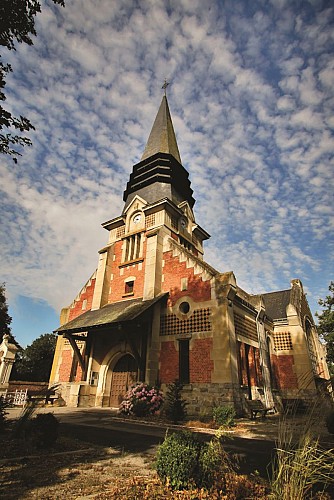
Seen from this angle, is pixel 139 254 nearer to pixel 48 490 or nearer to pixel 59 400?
pixel 59 400

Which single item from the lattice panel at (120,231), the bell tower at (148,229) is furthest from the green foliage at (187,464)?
the lattice panel at (120,231)

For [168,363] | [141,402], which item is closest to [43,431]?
[141,402]

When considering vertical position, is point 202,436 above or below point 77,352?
below

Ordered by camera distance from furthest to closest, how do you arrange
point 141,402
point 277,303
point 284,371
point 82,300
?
point 277,303 < point 82,300 < point 284,371 < point 141,402

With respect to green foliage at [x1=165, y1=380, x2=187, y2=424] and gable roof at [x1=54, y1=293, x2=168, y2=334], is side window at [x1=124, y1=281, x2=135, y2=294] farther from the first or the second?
green foliage at [x1=165, y1=380, x2=187, y2=424]

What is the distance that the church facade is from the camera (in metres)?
13.6

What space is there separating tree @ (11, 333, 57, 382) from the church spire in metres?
30.6

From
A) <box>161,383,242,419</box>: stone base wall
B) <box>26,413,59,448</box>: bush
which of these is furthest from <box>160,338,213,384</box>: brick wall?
<box>26,413,59,448</box>: bush

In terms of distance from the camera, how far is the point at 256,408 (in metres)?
14.0

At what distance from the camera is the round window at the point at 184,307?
49.8 ft

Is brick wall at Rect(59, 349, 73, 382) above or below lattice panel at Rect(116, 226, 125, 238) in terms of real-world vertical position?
below

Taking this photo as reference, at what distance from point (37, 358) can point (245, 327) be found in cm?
3444

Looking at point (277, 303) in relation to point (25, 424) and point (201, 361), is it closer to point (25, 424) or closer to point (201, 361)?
point (201, 361)

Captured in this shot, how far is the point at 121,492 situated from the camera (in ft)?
12.7
